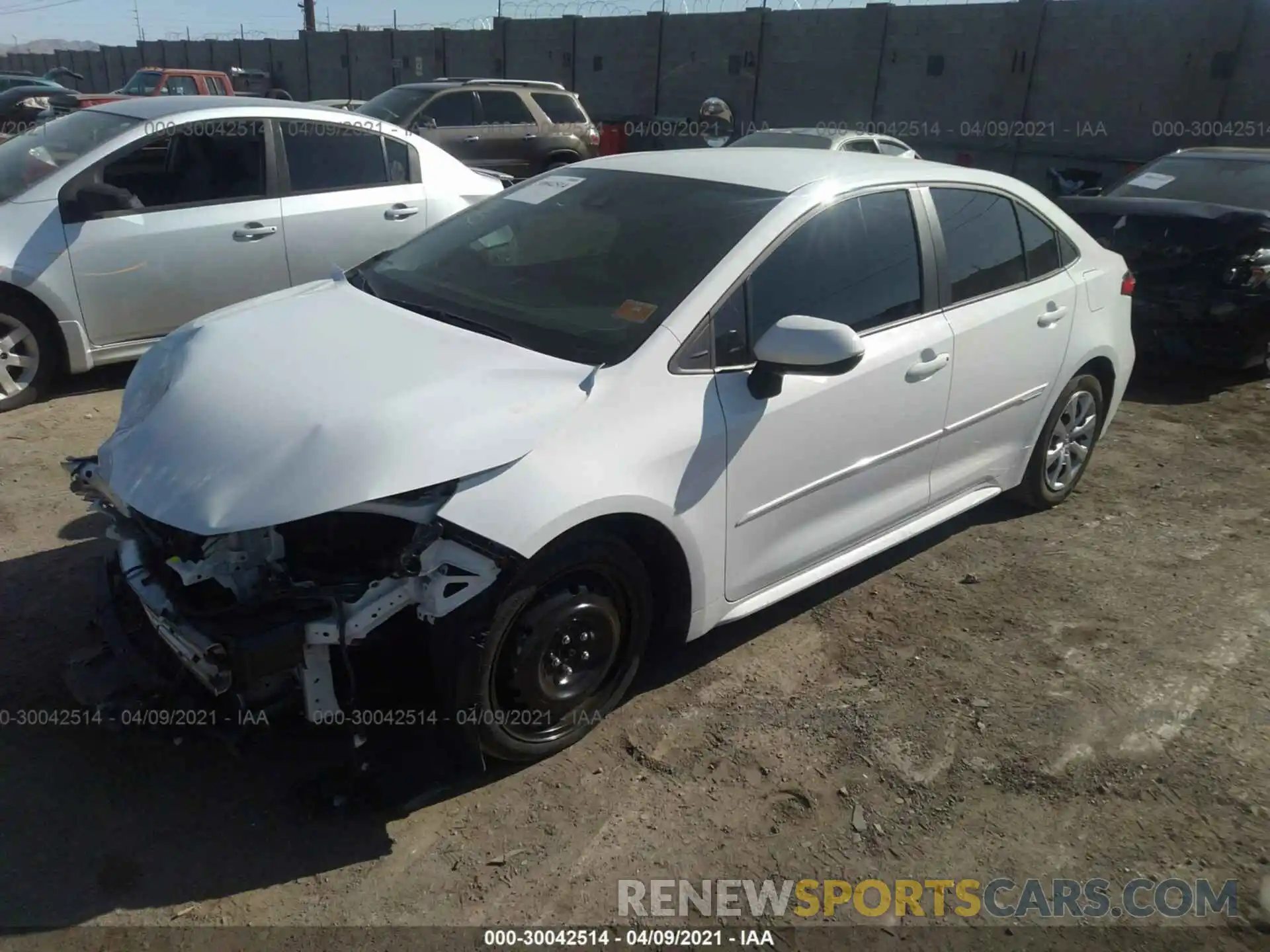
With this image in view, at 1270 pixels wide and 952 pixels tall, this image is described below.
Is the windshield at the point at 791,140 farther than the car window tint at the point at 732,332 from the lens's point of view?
Yes

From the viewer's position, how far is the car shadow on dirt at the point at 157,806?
256 centimetres

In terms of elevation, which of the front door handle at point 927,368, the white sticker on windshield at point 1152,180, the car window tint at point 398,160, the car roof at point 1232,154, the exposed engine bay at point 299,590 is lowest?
the exposed engine bay at point 299,590

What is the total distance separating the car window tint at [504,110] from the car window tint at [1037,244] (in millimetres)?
10097

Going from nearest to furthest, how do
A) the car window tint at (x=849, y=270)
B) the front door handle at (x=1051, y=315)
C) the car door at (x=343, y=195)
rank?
the car window tint at (x=849, y=270), the front door handle at (x=1051, y=315), the car door at (x=343, y=195)

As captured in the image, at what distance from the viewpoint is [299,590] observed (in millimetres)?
2605

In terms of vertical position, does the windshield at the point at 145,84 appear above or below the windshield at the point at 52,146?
below

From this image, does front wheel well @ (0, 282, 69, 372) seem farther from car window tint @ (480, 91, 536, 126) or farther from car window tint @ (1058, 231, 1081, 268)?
car window tint @ (480, 91, 536, 126)

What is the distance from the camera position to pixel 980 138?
18.5m

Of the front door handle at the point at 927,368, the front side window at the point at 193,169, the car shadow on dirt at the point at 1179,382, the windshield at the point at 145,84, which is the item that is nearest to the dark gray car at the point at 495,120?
the front side window at the point at 193,169

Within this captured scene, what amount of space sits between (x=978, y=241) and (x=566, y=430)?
233cm

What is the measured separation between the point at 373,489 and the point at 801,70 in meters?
20.9

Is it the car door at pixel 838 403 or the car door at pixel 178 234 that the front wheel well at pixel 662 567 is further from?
the car door at pixel 178 234

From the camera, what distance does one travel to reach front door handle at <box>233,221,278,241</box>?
5.93 meters

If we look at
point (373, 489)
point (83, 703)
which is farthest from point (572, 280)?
point (83, 703)
